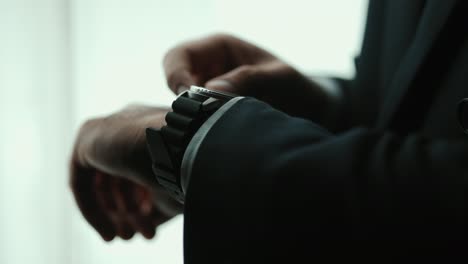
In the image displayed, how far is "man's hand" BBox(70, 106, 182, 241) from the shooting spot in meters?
0.46

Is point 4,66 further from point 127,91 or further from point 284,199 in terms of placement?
point 284,199

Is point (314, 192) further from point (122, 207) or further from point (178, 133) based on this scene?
point (122, 207)

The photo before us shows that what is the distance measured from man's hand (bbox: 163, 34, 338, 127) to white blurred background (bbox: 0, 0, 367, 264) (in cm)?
→ 36

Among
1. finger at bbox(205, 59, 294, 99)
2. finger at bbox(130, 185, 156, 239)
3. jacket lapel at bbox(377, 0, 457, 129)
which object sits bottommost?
finger at bbox(130, 185, 156, 239)

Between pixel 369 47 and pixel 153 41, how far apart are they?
479 millimetres

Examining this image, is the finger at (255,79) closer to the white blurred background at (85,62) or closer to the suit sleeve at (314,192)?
the suit sleeve at (314,192)

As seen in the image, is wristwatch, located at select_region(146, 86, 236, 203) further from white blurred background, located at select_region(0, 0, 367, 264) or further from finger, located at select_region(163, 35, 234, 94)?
white blurred background, located at select_region(0, 0, 367, 264)

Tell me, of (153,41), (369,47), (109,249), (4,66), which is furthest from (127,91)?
(369,47)

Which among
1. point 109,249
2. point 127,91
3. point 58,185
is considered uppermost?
point 127,91

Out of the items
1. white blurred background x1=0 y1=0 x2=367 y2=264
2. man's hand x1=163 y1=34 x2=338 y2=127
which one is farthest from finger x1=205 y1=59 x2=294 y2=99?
white blurred background x1=0 y1=0 x2=367 y2=264

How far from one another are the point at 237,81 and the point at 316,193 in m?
0.26

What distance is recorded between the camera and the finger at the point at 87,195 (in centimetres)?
55

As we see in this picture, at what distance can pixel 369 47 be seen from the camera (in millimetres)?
709

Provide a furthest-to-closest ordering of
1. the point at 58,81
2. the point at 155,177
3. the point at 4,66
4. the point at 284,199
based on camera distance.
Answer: the point at 58,81
the point at 4,66
the point at 155,177
the point at 284,199
